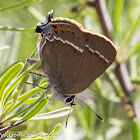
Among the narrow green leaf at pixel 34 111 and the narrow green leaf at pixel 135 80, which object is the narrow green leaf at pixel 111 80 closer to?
the narrow green leaf at pixel 135 80

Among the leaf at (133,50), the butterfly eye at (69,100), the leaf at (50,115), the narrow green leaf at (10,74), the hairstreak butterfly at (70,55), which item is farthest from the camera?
the leaf at (133,50)

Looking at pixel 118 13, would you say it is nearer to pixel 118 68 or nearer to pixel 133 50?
pixel 133 50

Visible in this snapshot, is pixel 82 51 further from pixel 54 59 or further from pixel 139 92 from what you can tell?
pixel 139 92

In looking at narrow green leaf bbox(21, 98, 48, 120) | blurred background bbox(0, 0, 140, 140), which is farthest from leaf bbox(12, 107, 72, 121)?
blurred background bbox(0, 0, 140, 140)

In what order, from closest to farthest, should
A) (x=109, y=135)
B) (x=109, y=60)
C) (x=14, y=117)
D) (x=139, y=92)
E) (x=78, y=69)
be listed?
(x=14, y=117) → (x=109, y=60) → (x=78, y=69) → (x=139, y=92) → (x=109, y=135)

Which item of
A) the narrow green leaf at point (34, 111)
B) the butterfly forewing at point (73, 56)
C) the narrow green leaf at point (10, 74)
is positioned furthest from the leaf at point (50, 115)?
the butterfly forewing at point (73, 56)

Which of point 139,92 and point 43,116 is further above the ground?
point 43,116

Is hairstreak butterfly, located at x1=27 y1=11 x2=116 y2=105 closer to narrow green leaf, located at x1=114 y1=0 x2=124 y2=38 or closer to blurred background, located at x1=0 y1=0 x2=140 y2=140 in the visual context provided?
blurred background, located at x1=0 y1=0 x2=140 y2=140

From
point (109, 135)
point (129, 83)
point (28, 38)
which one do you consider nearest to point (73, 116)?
point (109, 135)
